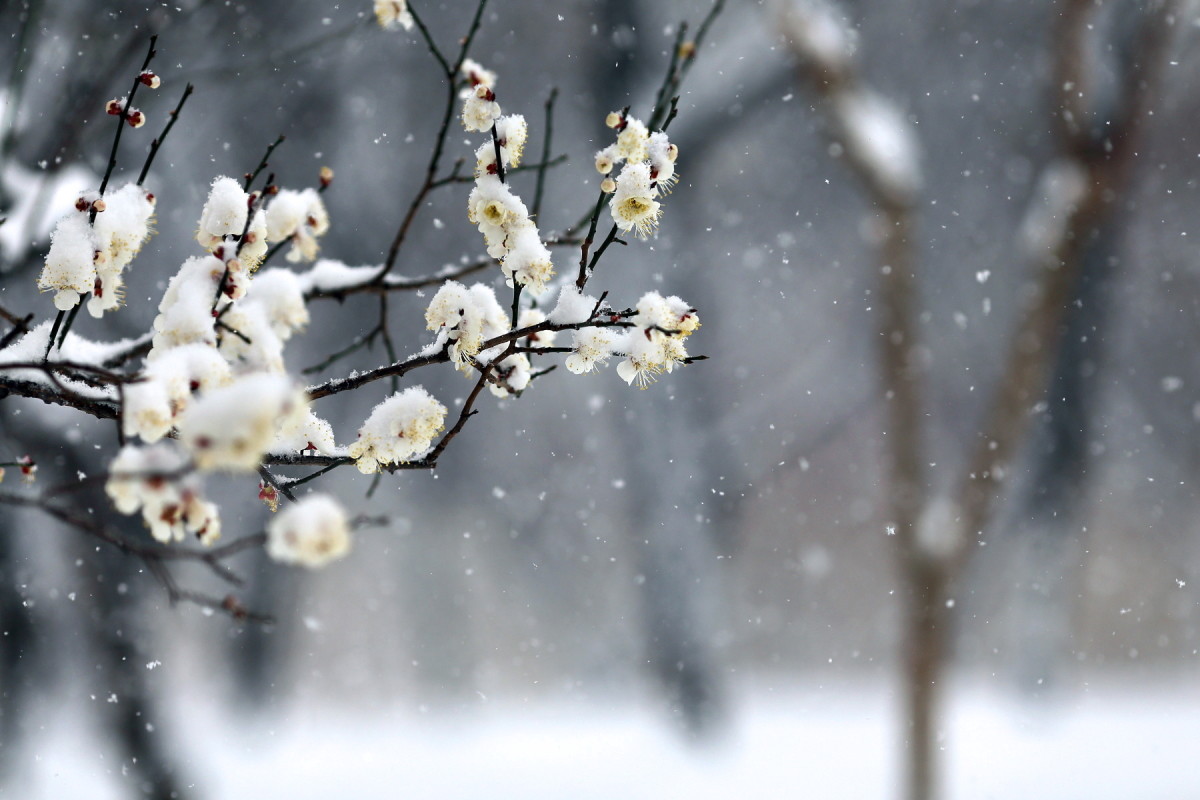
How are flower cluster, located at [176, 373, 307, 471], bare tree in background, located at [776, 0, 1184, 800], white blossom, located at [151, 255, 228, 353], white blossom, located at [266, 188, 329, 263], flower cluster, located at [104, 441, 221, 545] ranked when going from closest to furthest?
flower cluster, located at [176, 373, 307, 471]
flower cluster, located at [104, 441, 221, 545]
white blossom, located at [151, 255, 228, 353]
white blossom, located at [266, 188, 329, 263]
bare tree in background, located at [776, 0, 1184, 800]

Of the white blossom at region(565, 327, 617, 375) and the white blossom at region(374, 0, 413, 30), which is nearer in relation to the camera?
the white blossom at region(565, 327, 617, 375)

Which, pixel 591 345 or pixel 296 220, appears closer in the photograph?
pixel 591 345

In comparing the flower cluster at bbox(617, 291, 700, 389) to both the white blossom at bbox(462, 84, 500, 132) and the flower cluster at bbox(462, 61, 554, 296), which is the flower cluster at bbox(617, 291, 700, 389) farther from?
the white blossom at bbox(462, 84, 500, 132)

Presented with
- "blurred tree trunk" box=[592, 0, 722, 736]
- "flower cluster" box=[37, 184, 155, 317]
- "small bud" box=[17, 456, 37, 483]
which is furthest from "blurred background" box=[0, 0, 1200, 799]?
"small bud" box=[17, 456, 37, 483]

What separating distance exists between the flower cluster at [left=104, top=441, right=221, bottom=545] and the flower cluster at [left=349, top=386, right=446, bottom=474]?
0.31m

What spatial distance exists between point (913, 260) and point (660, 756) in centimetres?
424

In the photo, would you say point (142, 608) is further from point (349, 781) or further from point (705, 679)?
point (705, 679)

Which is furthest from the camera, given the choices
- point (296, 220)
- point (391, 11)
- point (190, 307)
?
point (391, 11)

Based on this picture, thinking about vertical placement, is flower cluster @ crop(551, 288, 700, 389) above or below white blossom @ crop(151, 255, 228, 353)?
above

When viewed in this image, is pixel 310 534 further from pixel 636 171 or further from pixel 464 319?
pixel 636 171

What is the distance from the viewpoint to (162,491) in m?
0.97

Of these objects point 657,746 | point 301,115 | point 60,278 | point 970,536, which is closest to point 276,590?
point 657,746

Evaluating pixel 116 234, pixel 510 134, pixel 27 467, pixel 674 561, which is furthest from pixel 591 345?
pixel 674 561

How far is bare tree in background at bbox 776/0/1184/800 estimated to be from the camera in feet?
14.6
